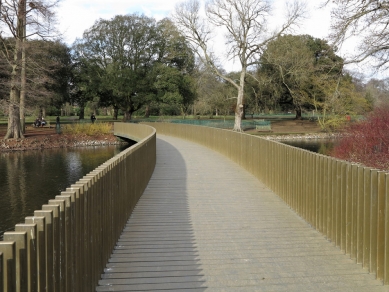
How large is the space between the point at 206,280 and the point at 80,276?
1.43 metres

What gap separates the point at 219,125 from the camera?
44.3m

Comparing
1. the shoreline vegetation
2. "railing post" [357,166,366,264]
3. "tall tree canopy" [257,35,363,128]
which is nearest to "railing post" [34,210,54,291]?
"railing post" [357,166,366,264]

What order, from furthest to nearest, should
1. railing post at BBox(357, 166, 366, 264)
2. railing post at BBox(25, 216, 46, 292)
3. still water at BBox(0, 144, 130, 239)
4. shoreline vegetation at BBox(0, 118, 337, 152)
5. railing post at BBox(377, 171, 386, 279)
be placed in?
shoreline vegetation at BBox(0, 118, 337, 152)
still water at BBox(0, 144, 130, 239)
railing post at BBox(357, 166, 366, 264)
railing post at BBox(377, 171, 386, 279)
railing post at BBox(25, 216, 46, 292)

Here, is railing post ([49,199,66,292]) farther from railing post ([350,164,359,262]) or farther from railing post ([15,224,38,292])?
railing post ([350,164,359,262])

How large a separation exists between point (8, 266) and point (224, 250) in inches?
149

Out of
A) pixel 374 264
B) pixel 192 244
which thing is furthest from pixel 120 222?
pixel 374 264

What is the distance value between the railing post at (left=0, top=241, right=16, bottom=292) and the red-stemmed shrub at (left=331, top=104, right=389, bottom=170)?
43.3ft

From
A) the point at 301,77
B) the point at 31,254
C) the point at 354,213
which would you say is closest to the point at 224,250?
the point at 354,213

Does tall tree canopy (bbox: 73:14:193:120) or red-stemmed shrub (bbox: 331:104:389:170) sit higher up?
tall tree canopy (bbox: 73:14:193:120)

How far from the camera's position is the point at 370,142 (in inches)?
639

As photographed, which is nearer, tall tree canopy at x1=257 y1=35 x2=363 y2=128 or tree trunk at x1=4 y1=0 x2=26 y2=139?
tree trunk at x1=4 y1=0 x2=26 y2=139

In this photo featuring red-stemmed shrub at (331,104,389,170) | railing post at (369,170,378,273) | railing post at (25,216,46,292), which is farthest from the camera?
red-stemmed shrub at (331,104,389,170)

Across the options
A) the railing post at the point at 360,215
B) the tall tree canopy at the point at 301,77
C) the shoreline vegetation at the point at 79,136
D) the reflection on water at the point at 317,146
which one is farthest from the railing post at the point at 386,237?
the shoreline vegetation at the point at 79,136

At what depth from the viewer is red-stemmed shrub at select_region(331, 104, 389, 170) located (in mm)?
14900
